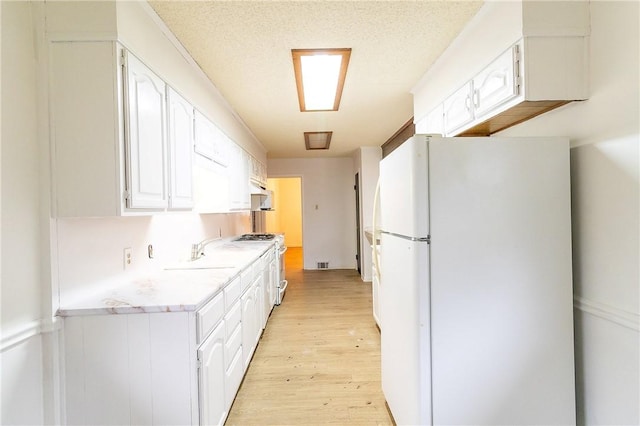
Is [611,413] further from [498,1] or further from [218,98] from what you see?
[218,98]

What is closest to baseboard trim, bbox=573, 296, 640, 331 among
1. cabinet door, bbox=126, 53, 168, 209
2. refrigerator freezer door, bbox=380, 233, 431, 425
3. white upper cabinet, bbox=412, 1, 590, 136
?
refrigerator freezer door, bbox=380, 233, 431, 425

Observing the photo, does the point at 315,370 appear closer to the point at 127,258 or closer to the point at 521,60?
the point at 127,258

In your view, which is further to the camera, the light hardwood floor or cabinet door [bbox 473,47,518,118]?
the light hardwood floor

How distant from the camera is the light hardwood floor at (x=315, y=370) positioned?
191cm

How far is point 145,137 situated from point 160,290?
32.5 inches

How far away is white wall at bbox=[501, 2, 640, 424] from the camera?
125cm

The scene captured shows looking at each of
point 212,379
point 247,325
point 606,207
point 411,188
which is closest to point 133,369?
point 212,379

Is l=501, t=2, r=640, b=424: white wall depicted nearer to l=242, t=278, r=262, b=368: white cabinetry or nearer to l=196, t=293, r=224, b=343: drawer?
l=196, t=293, r=224, b=343: drawer

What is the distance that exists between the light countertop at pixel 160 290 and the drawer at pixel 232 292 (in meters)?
0.05

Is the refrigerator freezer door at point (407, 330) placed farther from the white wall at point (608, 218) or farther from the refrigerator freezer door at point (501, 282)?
the white wall at point (608, 218)

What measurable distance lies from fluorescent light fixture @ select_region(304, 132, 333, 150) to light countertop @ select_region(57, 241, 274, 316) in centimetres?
259

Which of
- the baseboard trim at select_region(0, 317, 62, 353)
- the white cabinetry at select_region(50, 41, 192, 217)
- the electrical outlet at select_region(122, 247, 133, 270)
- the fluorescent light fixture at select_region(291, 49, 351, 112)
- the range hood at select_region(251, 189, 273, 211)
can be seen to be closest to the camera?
the baseboard trim at select_region(0, 317, 62, 353)

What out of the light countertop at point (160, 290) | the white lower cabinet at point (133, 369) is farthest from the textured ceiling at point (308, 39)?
the white lower cabinet at point (133, 369)

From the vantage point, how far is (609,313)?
1351mm
